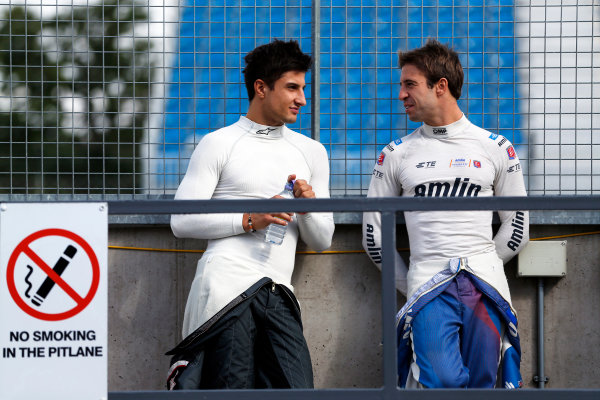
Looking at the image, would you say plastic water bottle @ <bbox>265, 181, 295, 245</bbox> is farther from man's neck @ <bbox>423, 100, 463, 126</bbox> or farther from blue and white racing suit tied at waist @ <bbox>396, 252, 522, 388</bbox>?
man's neck @ <bbox>423, 100, 463, 126</bbox>

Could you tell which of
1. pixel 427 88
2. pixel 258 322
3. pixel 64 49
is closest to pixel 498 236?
pixel 427 88

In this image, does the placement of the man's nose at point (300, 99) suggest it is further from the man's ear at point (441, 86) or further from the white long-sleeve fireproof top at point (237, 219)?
the man's ear at point (441, 86)

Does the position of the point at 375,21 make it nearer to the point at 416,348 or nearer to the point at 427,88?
the point at 427,88

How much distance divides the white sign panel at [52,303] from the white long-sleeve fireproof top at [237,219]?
0.57 m

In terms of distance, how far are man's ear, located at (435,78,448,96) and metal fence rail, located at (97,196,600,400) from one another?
0.88m

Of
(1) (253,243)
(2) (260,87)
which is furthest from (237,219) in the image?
(2) (260,87)

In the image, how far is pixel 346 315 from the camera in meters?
5.05

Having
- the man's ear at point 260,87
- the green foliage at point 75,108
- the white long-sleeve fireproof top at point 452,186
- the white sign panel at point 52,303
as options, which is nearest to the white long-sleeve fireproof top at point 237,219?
the man's ear at point 260,87

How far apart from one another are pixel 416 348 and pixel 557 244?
3.61 ft

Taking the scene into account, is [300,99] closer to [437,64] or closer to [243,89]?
[437,64]

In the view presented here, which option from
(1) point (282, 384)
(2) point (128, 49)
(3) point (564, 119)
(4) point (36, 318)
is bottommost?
(1) point (282, 384)

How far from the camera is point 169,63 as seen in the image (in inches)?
210

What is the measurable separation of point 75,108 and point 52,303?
5.98ft

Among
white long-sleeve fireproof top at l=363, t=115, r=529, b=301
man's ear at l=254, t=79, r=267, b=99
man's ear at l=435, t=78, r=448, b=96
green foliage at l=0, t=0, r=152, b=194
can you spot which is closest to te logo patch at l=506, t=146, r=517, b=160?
white long-sleeve fireproof top at l=363, t=115, r=529, b=301
